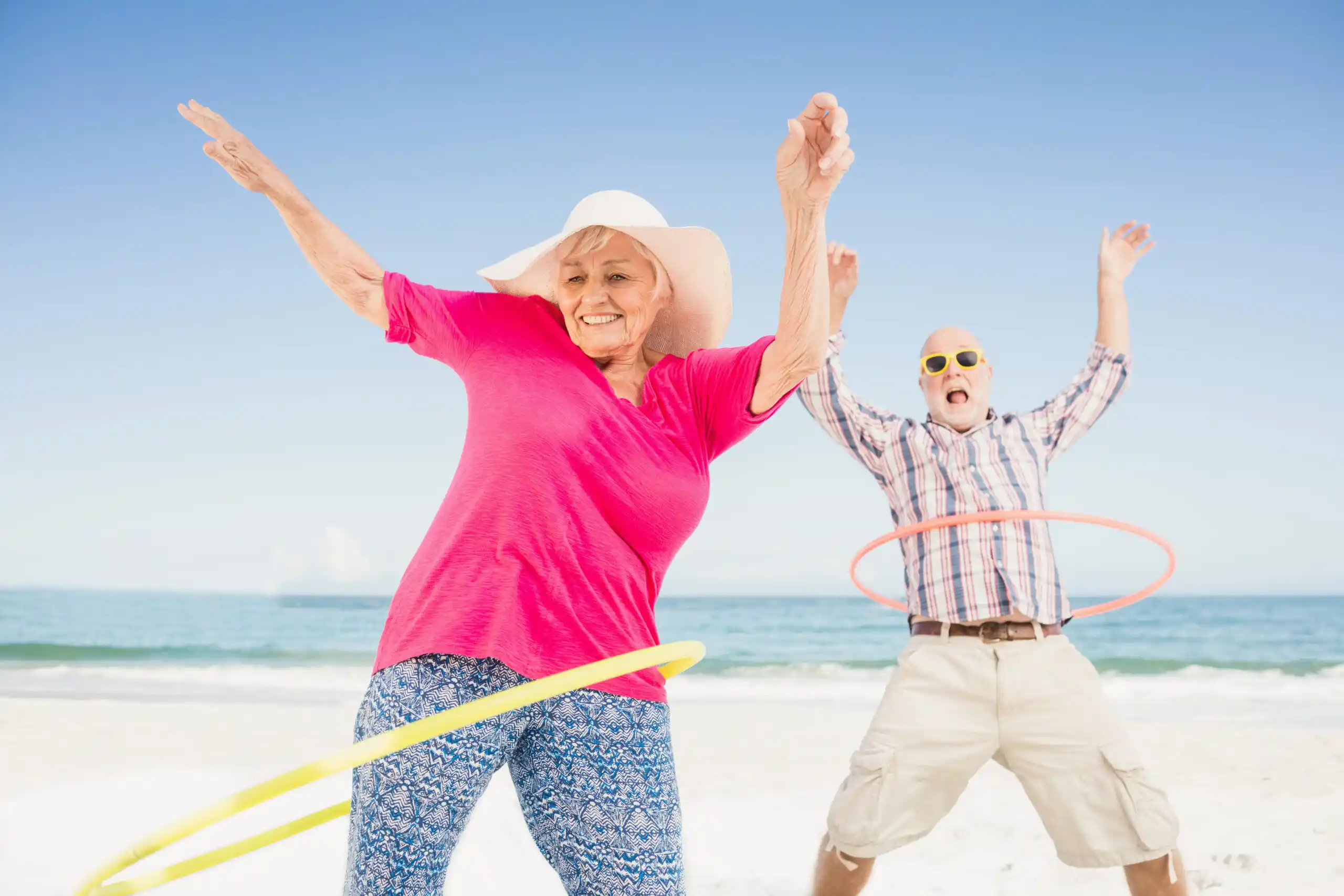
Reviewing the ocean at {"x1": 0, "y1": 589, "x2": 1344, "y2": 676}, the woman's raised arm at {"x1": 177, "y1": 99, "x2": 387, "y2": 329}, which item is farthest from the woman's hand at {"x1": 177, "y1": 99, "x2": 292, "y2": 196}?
the ocean at {"x1": 0, "y1": 589, "x2": 1344, "y2": 676}

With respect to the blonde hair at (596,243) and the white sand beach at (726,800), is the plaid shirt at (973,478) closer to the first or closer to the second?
the blonde hair at (596,243)

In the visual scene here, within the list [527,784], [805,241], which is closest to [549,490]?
[527,784]

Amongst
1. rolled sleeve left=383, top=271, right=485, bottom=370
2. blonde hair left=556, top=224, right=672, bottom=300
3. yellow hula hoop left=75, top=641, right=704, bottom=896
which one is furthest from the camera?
blonde hair left=556, top=224, right=672, bottom=300

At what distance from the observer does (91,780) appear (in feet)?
24.5

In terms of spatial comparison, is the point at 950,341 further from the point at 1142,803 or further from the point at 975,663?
the point at 1142,803

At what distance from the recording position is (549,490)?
6.90 ft

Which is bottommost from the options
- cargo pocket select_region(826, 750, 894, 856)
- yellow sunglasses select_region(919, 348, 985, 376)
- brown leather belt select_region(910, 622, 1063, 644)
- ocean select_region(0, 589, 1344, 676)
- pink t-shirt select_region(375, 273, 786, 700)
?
ocean select_region(0, 589, 1344, 676)

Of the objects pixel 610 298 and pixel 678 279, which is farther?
pixel 678 279

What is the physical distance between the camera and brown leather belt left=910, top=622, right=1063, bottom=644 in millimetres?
3998

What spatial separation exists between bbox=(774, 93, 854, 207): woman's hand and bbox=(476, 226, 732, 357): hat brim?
1.39 ft

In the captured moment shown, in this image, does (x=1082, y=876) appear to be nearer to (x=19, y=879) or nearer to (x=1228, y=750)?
(x=1228, y=750)

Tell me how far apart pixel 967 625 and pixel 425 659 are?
263 centimetres

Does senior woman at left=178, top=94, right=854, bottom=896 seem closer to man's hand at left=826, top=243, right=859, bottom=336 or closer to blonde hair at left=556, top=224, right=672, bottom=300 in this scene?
blonde hair at left=556, top=224, right=672, bottom=300

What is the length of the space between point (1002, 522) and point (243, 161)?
9.99 feet
